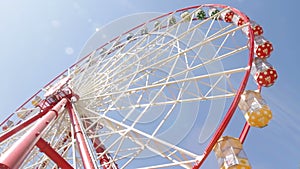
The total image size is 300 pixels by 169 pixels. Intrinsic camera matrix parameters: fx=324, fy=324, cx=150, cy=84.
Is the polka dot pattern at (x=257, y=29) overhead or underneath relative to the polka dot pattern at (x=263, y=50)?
overhead

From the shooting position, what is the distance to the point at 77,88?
37.9 ft

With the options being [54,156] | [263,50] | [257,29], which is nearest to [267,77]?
[263,50]

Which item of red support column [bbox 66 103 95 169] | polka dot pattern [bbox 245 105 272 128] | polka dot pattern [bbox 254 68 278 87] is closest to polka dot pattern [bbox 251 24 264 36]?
polka dot pattern [bbox 254 68 278 87]

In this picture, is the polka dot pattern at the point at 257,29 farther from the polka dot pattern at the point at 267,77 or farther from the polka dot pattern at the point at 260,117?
the polka dot pattern at the point at 260,117

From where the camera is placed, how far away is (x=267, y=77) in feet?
25.4

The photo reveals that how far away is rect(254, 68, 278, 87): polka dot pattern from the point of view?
7.74 meters

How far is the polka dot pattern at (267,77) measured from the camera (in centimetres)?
774

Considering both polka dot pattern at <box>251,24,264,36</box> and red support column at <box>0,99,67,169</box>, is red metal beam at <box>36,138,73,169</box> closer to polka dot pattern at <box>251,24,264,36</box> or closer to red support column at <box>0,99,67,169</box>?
red support column at <box>0,99,67,169</box>

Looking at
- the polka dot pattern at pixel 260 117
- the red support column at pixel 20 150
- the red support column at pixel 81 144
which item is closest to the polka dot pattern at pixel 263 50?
the polka dot pattern at pixel 260 117

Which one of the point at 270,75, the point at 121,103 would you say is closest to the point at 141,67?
the point at 121,103

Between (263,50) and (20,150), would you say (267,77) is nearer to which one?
(263,50)

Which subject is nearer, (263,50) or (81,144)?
(81,144)

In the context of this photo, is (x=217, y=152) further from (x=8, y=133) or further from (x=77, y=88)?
(x=77, y=88)

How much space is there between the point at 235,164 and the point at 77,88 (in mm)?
7264
